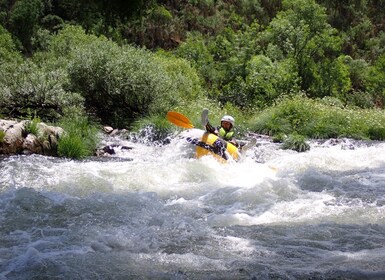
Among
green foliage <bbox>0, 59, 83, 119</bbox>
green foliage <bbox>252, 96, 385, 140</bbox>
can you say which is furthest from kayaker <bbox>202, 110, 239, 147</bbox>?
green foliage <bbox>0, 59, 83, 119</bbox>

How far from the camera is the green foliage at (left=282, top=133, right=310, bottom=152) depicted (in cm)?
1212

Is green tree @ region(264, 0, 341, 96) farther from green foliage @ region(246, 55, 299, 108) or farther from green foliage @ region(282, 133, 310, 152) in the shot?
green foliage @ region(282, 133, 310, 152)

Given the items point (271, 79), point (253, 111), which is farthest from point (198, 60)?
point (253, 111)

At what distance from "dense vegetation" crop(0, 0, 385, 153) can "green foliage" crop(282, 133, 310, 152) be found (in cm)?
142

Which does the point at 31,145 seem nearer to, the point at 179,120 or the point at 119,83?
the point at 179,120

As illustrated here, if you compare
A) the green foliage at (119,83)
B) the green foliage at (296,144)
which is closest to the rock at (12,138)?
the green foliage at (119,83)

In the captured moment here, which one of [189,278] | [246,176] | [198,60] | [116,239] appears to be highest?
[189,278]

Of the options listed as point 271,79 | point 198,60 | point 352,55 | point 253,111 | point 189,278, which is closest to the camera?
point 189,278

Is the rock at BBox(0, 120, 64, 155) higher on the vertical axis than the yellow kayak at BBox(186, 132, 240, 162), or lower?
lower

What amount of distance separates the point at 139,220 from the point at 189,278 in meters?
1.81

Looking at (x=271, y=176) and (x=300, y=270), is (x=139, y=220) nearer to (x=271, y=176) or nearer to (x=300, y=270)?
(x=300, y=270)

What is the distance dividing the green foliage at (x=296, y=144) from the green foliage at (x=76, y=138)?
14.5ft

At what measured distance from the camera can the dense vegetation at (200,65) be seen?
1223cm

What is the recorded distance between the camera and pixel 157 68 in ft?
45.3
